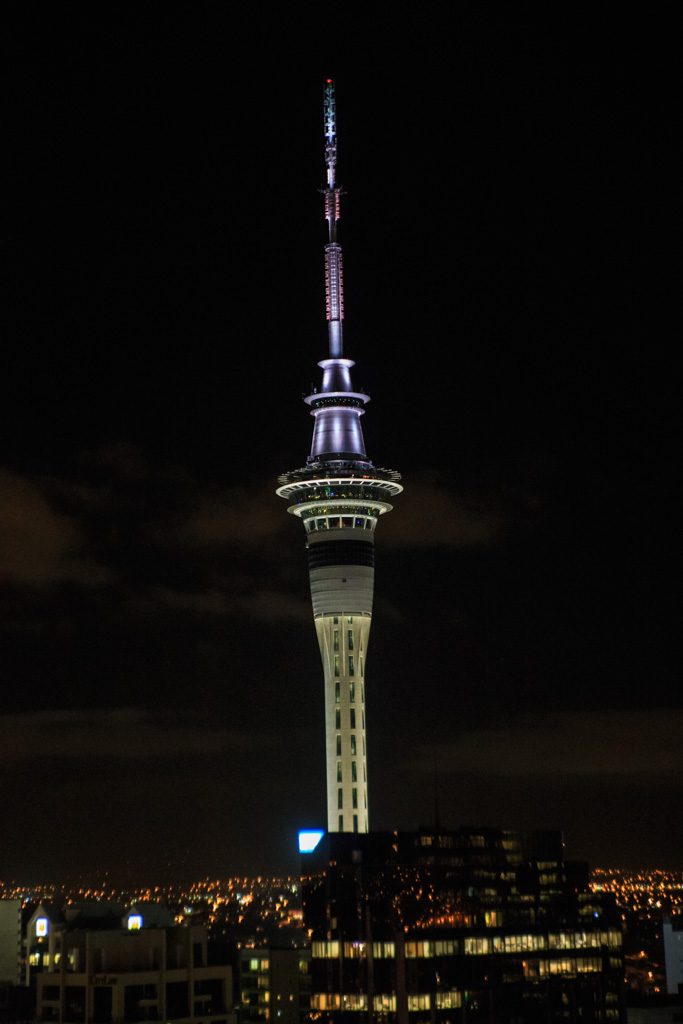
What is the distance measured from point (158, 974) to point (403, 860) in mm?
48203

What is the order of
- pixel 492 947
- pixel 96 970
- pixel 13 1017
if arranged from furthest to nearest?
pixel 492 947 → pixel 13 1017 → pixel 96 970

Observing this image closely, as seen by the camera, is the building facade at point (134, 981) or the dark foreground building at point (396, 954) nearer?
the building facade at point (134, 981)

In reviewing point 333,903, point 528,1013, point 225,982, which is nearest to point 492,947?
point 528,1013

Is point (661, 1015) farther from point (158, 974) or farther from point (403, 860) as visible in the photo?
point (158, 974)

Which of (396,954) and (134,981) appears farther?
(396,954)

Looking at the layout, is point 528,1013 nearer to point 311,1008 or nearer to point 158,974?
point 311,1008

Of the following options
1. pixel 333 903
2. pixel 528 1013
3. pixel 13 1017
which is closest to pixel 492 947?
pixel 528 1013

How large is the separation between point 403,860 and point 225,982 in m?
39.8

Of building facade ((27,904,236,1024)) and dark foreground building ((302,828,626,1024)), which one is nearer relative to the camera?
building facade ((27,904,236,1024))

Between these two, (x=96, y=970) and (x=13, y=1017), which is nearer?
(x=96, y=970)

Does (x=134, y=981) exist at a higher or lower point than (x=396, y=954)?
lower

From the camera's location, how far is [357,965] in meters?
188

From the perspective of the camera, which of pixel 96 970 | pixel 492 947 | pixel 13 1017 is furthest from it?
pixel 492 947

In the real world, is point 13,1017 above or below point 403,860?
below
